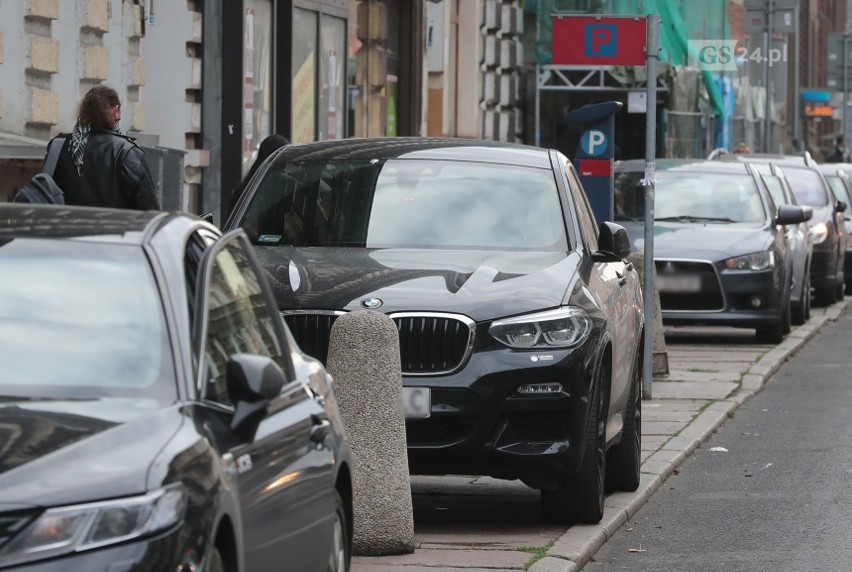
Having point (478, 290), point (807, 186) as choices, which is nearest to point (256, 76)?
point (807, 186)

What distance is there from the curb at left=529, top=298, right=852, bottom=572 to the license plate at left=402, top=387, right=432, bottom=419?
74cm

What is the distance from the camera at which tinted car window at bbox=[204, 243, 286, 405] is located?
5.27 meters

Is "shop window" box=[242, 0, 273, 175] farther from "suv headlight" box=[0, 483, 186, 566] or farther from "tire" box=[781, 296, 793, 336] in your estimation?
"suv headlight" box=[0, 483, 186, 566]

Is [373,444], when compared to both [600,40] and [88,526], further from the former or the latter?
[600,40]

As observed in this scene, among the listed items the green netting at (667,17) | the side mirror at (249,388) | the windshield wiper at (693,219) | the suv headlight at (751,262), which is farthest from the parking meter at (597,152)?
the green netting at (667,17)

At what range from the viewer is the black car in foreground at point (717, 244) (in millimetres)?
18984

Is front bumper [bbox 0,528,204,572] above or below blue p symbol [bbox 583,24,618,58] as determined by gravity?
below

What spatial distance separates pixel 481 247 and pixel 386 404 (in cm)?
170

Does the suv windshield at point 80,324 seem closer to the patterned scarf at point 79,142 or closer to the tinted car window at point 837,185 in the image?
the patterned scarf at point 79,142

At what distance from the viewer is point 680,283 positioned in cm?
1898

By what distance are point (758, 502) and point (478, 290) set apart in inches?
85.2

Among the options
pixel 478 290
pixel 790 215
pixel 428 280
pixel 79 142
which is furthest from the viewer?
pixel 790 215

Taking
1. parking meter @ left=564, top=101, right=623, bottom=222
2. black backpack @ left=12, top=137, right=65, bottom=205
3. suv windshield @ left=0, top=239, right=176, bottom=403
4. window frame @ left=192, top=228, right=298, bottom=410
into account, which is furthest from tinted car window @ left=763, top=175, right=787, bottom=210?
suv windshield @ left=0, top=239, right=176, bottom=403

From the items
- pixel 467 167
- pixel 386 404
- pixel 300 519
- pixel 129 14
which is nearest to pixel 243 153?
pixel 129 14
